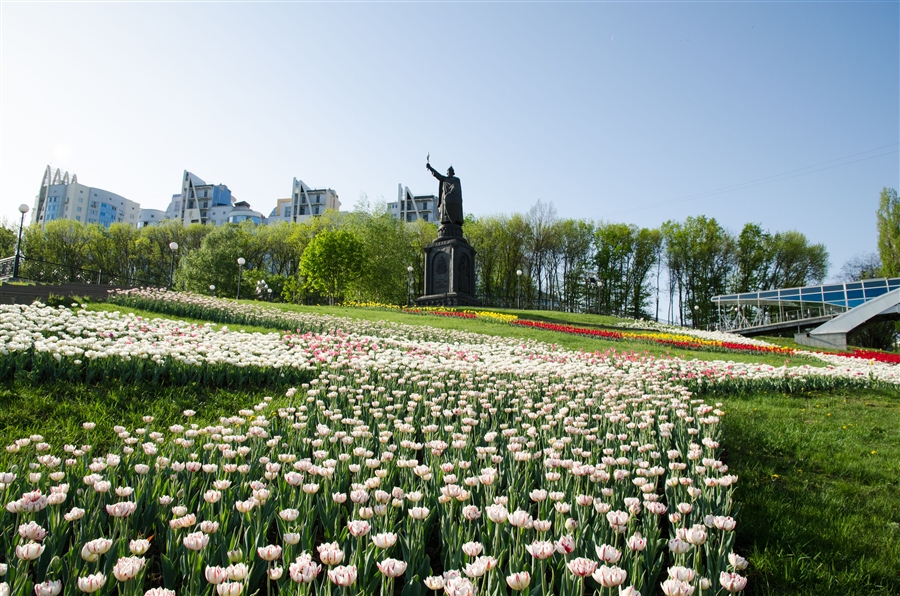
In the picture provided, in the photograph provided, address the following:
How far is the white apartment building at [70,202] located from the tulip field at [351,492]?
10758cm

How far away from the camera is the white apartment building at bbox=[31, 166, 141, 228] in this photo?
311ft

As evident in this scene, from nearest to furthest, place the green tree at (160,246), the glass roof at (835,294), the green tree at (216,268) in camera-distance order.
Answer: the glass roof at (835,294) < the green tree at (216,268) < the green tree at (160,246)

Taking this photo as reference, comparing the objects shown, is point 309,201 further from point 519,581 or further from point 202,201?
point 519,581

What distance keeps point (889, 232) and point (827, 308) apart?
8.91m

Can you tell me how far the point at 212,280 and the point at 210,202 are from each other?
5177 cm

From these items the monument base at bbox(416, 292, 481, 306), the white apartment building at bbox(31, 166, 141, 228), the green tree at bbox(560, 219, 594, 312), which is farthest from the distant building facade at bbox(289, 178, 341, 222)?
the monument base at bbox(416, 292, 481, 306)

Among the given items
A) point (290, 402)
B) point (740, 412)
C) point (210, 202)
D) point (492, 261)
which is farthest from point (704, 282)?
point (210, 202)

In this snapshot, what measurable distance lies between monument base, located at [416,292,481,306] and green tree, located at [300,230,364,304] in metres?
7.41

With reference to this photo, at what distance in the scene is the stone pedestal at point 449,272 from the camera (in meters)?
28.7

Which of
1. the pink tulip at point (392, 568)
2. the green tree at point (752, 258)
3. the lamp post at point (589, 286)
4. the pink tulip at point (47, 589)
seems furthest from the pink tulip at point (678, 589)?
the green tree at point (752, 258)

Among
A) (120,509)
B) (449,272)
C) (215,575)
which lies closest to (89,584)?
(215,575)

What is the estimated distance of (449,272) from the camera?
2906 cm

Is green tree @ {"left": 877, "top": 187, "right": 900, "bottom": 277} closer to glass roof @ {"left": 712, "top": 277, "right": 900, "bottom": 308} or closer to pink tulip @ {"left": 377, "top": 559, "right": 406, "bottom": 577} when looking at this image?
glass roof @ {"left": 712, "top": 277, "right": 900, "bottom": 308}

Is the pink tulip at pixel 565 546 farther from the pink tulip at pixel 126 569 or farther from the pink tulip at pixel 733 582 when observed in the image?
the pink tulip at pixel 126 569
